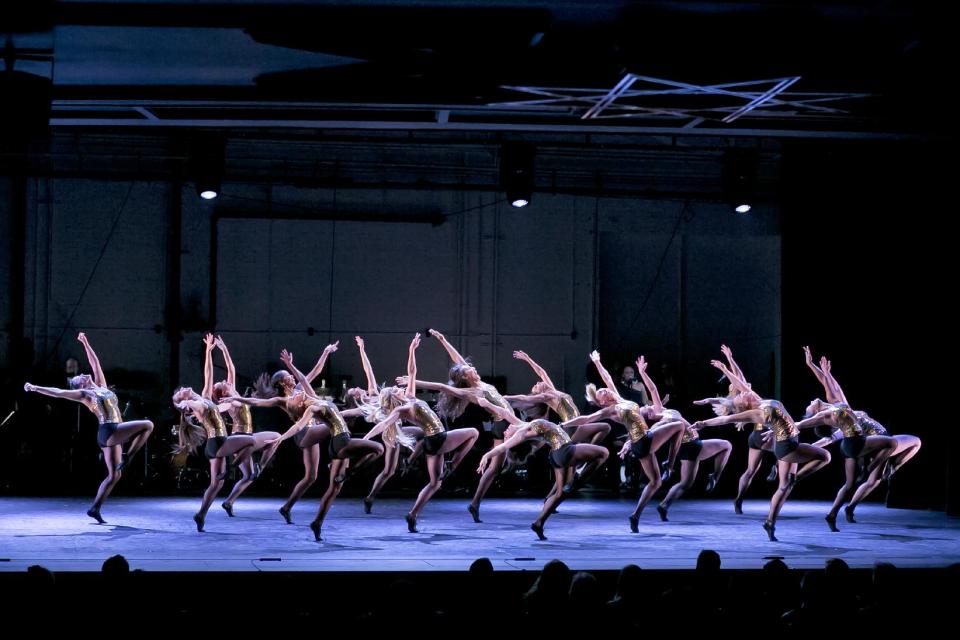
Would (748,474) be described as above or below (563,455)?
below

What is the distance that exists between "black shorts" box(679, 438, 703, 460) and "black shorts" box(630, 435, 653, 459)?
1019 millimetres

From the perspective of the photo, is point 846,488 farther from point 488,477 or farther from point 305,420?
point 305,420

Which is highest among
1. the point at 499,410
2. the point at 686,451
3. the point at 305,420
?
the point at 499,410

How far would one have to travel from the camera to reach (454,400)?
12234 millimetres

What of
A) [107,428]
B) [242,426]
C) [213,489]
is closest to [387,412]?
[242,426]

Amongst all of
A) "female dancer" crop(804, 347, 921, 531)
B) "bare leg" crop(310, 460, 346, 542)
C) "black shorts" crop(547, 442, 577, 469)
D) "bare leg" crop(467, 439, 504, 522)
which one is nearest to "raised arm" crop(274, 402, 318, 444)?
"bare leg" crop(310, 460, 346, 542)

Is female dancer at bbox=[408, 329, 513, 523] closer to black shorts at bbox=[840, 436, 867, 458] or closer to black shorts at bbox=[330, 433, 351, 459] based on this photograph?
black shorts at bbox=[330, 433, 351, 459]

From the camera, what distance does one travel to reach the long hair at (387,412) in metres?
10.7

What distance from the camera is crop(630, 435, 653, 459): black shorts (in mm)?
10570

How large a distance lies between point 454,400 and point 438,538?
2.66 meters

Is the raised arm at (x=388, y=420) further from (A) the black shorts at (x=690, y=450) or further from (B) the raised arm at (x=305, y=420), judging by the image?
(A) the black shorts at (x=690, y=450)

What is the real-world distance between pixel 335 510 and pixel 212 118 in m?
5.28

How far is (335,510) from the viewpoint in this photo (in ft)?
41.5

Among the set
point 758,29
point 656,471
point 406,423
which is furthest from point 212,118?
point 406,423
